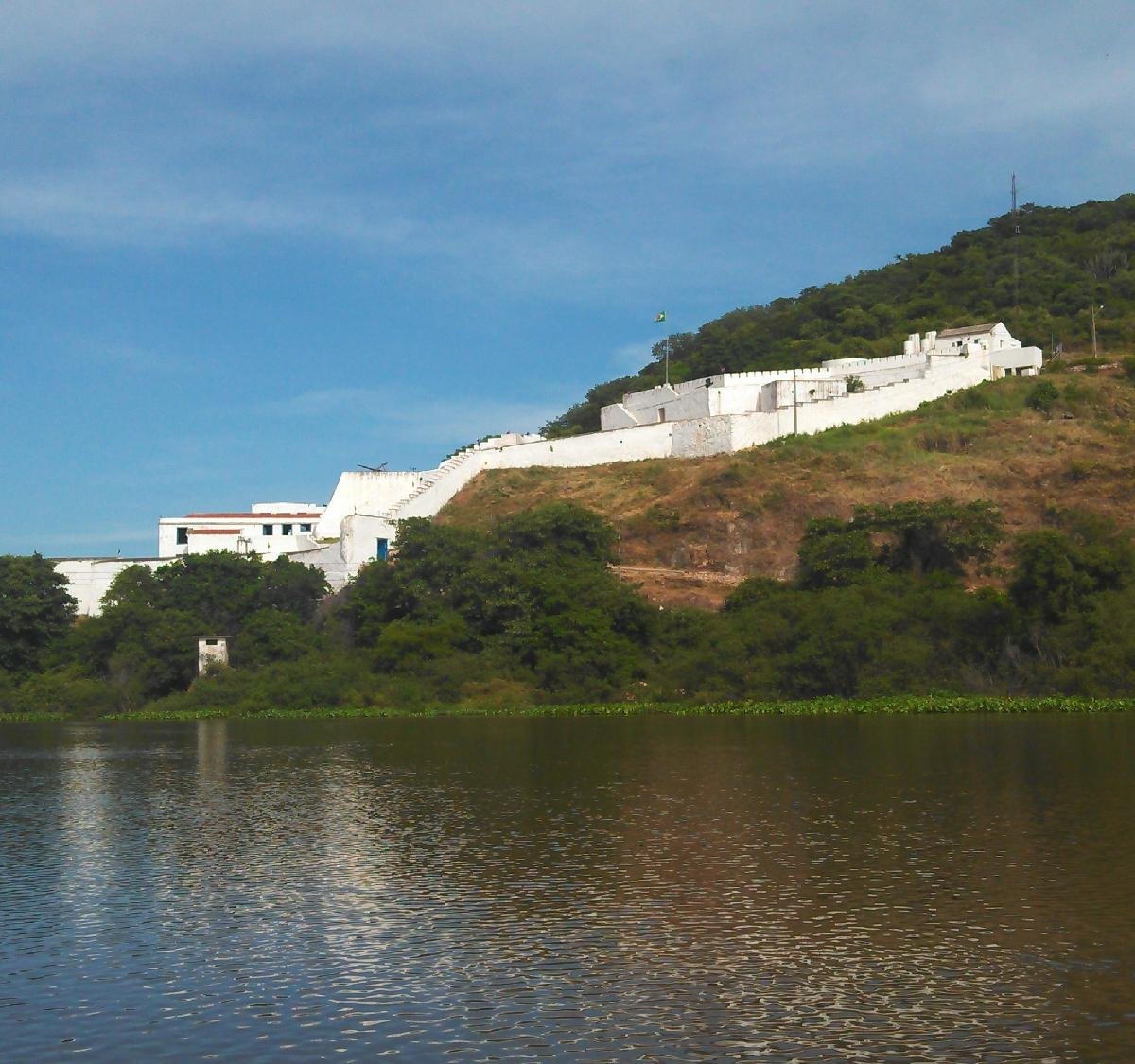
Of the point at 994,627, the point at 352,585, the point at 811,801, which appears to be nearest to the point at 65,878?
the point at 811,801

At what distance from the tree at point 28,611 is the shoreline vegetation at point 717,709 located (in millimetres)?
4504

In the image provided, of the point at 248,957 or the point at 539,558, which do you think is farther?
the point at 539,558

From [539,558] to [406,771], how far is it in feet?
66.3

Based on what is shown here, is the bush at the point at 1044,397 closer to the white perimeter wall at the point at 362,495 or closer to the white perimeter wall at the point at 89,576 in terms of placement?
the white perimeter wall at the point at 362,495

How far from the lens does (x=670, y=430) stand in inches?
2340

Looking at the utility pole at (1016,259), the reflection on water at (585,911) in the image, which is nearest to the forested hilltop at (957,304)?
the utility pole at (1016,259)

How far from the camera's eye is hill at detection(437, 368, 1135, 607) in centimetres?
5069

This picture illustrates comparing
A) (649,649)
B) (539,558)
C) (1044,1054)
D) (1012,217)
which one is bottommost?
(1044,1054)

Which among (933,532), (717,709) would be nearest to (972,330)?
(933,532)

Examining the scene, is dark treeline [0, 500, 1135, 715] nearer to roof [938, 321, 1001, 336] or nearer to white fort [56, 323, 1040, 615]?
white fort [56, 323, 1040, 615]

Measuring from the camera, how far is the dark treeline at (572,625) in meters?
39.1

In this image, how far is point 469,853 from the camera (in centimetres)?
1731

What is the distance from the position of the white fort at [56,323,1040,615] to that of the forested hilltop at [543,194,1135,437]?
6.46m

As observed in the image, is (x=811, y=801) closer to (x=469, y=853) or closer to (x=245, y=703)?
(x=469, y=853)
